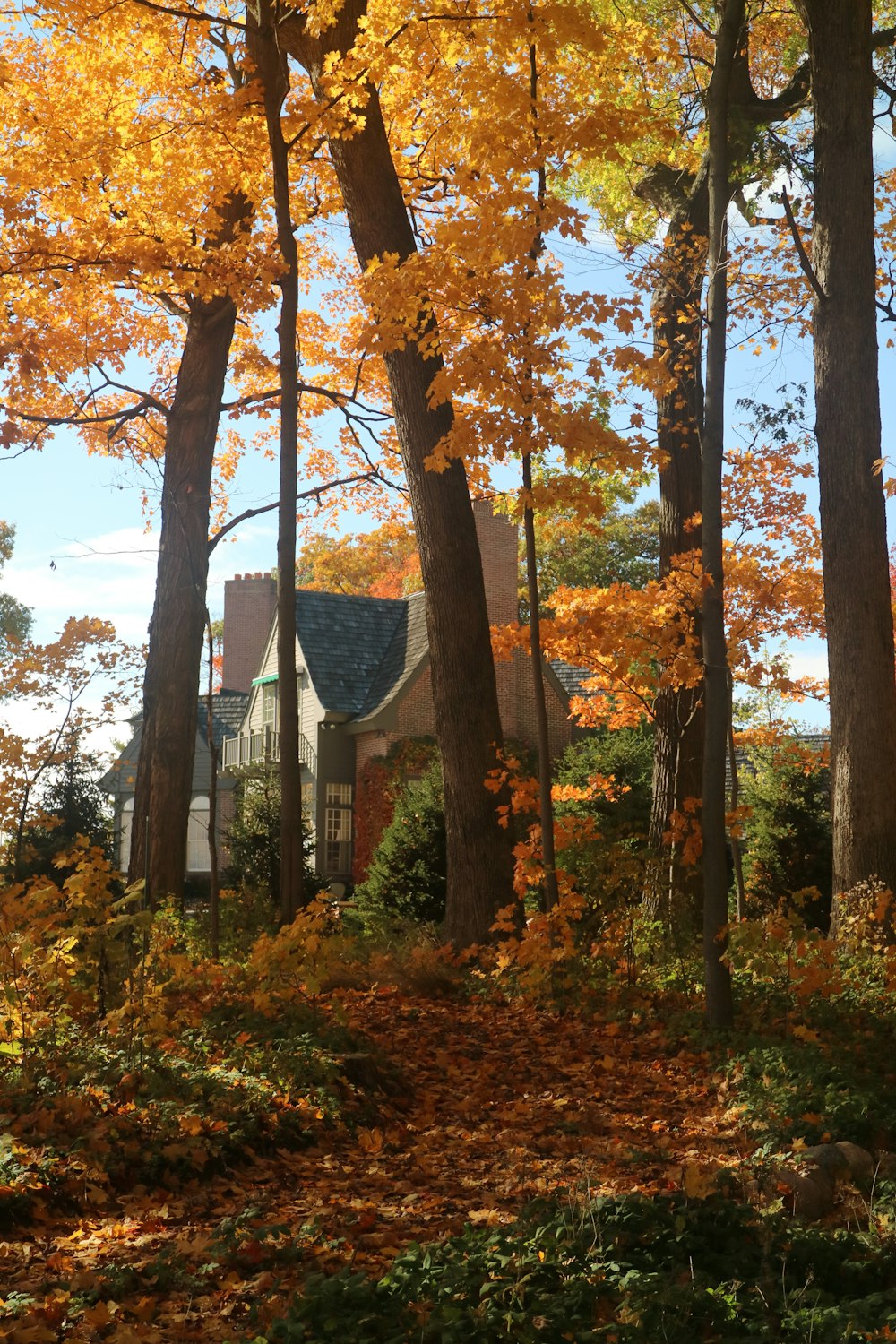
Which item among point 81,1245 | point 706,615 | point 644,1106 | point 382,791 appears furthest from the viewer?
point 382,791

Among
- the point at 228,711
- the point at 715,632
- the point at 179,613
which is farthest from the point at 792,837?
the point at 228,711

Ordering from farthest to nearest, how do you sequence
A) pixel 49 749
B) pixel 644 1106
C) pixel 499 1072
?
pixel 49 749, pixel 499 1072, pixel 644 1106

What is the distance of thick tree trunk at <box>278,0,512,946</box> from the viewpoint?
33.9ft

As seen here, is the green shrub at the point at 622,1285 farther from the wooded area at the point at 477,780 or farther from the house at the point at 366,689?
the house at the point at 366,689

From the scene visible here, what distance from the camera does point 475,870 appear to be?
1028 cm

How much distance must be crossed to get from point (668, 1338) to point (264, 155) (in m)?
13.2

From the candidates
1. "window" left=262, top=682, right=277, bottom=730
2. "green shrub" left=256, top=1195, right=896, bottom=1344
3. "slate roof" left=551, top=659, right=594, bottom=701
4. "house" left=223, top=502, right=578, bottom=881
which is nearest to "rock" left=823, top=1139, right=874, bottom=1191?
"green shrub" left=256, top=1195, right=896, bottom=1344

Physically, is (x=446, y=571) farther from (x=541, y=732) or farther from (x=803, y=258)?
(x=803, y=258)

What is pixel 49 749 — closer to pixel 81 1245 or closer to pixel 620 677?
pixel 620 677

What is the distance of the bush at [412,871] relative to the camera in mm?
17594

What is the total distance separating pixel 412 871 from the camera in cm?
1766

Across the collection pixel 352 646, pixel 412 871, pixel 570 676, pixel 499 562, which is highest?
pixel 499 562

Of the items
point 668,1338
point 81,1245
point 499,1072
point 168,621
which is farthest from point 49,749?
point 668,1338

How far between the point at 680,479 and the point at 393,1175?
30.1 ft
